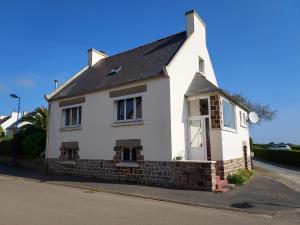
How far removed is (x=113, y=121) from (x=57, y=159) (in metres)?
5.52

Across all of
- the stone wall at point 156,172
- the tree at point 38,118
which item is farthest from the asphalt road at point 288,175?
the tree at point 38,118

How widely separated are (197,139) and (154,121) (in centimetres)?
255

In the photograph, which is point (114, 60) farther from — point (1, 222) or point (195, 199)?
point (1, 222)

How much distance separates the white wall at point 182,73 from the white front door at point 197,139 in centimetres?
44

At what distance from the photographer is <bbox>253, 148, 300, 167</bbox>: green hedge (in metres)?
26.6

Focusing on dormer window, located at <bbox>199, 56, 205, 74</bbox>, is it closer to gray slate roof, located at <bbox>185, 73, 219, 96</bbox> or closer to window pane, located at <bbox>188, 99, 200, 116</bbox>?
gray slate roof, located at <bbox>185, 73, 219, 96</bbox>

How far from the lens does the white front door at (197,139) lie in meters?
13.5

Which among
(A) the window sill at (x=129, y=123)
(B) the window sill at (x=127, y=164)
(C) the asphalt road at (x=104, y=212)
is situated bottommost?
(C) the asphalt road at (x=104, y=212)

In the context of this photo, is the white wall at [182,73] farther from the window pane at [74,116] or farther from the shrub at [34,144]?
the shrub at [34,144]

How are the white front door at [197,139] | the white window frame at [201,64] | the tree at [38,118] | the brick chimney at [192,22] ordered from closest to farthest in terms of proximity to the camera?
the white front door at [197,139] < the brick chimney at [192,22] < the white window frame at [201,64] < the tree at [38,118]

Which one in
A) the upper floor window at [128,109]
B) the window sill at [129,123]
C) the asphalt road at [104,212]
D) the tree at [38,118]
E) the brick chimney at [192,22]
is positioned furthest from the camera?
the tree at [38,118]

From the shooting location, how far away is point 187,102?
46.7 ft

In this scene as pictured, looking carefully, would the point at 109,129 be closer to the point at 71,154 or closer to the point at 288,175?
the point at 71,154

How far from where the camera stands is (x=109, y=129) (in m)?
14.9
